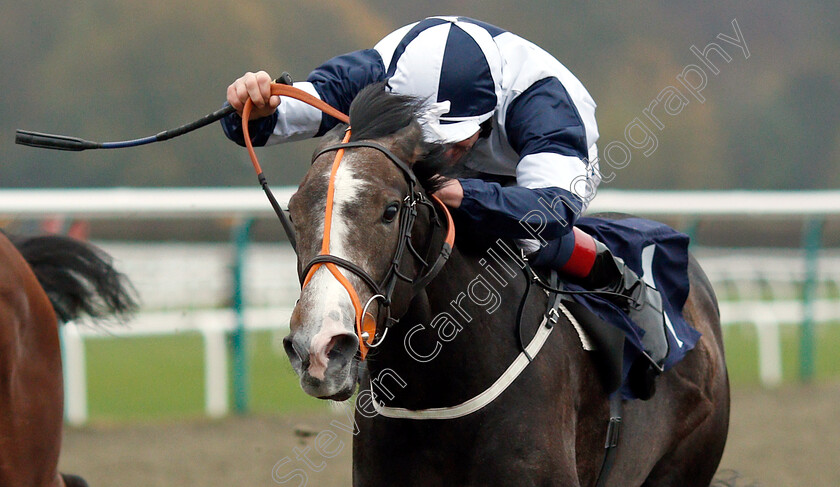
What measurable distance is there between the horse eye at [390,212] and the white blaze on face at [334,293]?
80 millimetres

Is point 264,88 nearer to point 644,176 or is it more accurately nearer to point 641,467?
point 641,467

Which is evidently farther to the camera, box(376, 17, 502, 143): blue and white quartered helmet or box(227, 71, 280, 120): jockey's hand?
box(376, 17, 502, 143): blue and white quartered helmet

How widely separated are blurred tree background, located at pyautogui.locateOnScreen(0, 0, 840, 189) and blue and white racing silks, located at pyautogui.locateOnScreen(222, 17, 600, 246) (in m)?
10.1

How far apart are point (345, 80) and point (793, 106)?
62.0 ft

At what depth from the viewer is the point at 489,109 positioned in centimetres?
255

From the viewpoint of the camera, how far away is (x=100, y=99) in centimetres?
1516

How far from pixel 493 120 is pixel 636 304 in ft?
2.28

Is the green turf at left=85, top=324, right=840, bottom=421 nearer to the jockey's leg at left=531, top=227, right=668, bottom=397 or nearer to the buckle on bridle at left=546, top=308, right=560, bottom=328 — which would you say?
the jockey's leg at left=531, top=227, right=668, bottom=397

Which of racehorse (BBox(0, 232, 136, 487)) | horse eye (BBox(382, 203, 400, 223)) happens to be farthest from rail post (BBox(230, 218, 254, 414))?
horse eye (BBox(382, 203, 400, 223))

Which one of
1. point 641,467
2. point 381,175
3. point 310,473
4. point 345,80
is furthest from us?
point 310,473

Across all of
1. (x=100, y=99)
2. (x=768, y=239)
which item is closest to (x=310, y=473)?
(x=768, y=239)

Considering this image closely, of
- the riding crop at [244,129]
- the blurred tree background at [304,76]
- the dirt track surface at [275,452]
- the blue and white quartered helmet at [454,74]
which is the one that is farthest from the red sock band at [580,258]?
the blurred tree background at [304,76]

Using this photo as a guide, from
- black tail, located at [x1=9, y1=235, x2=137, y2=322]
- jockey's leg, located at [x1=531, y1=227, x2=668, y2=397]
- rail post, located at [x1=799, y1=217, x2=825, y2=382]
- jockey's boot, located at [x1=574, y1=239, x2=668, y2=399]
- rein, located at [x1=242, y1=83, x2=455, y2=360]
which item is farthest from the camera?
rail post, located at [x1=799, y1=217, x2=825, y2=382]

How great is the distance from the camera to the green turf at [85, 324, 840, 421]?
7.23 m
